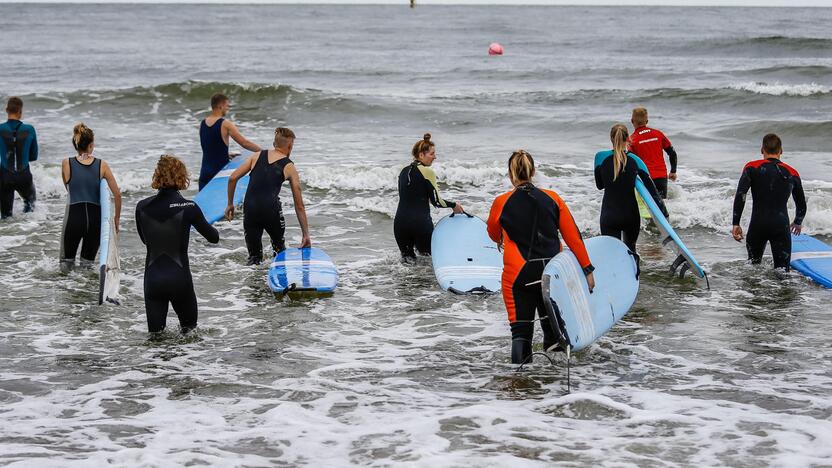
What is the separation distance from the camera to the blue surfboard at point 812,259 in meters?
8.82

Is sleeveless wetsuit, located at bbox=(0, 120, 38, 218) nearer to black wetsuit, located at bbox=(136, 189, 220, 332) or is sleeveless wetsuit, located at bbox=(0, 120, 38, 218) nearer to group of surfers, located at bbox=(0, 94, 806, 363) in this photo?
group of surfers, located at bbox=(0, 94, 806, 363)

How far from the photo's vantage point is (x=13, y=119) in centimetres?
1059

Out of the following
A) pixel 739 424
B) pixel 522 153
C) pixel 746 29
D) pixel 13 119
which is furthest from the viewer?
pixel 746 29

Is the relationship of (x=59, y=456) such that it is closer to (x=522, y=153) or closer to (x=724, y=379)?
(x=522, y=153)

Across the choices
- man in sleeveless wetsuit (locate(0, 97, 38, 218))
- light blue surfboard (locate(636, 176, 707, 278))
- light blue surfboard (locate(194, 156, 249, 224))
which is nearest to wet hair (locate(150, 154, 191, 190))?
light blue surfboard (locate(194, 156, 249, 224))

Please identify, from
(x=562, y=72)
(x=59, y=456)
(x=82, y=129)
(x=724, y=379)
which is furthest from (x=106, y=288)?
(x=562, y=72)

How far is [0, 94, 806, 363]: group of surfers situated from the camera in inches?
243

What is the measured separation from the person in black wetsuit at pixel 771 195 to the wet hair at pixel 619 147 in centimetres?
116

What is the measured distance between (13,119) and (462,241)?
5.70 m

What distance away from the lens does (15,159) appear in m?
11.0

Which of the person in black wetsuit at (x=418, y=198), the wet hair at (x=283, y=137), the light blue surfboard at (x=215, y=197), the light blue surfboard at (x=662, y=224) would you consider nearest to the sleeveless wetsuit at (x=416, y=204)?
the person in black wetsuit at (x=418, y=198)

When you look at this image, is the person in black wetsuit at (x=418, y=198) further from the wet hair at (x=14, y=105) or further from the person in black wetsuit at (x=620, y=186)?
the wet hair at (x=14, y=105)

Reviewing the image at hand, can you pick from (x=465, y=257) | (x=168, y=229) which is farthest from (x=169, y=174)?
(x=465, y=257)

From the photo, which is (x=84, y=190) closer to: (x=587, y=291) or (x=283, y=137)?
(x=283, y=137)
